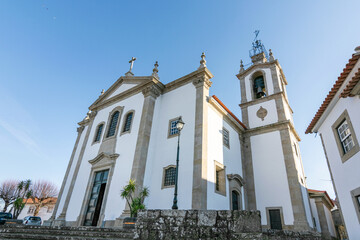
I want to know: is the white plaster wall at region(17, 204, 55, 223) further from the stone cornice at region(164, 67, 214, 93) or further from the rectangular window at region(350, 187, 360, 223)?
the rectangular window at region(350, 187, 360, 223)

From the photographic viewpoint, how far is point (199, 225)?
11.0 ft

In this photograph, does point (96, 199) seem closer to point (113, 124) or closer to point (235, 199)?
point (113, 124)

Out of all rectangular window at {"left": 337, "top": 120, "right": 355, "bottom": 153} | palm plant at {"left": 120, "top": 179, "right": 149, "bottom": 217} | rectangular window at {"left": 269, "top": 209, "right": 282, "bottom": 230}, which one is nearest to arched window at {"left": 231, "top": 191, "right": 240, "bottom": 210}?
rectangular window at {"left": 269, "top": 209, "right": 282, "bottom": 230}

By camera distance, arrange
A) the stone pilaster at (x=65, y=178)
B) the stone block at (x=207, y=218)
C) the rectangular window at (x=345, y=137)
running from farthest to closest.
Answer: the stone pilaster at (x=65, y=178) → the rectangular window at (x=345, y=137) → the stone block at (x=207, y=218)

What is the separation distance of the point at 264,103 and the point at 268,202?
764cm

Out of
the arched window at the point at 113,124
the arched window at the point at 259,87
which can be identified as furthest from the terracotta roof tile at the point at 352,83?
the arched window at the point at 113,124

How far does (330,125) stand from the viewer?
29.9 feet

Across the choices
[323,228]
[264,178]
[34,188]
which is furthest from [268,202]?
[34,188]

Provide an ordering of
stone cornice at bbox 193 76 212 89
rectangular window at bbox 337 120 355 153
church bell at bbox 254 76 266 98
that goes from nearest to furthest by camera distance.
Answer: rectangular window at bbox 337 120 355 153
stone cornice at bbox 193 76 212 89
church bell at bbox 254 76 266 98

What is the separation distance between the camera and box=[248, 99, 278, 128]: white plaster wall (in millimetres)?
16450

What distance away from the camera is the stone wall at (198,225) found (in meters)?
3.18

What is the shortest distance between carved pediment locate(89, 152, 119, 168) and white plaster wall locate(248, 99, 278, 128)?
10.8m

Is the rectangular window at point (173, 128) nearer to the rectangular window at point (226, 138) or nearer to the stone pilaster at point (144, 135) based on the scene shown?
the stone pilaster at point (144, 135)

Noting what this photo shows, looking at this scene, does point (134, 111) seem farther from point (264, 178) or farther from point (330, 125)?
point (330, 125)
